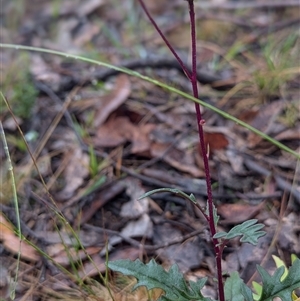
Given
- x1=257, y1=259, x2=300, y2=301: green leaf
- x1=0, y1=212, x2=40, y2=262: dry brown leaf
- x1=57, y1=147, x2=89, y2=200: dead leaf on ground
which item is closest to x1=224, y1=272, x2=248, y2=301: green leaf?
x1=257, y1=259, x2=300, y2=301: green leaf

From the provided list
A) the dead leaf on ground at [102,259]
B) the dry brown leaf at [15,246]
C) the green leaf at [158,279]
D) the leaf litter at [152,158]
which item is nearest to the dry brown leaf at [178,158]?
the leaf litter at [152,158]

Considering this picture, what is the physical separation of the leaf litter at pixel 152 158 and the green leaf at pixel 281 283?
0.32 m

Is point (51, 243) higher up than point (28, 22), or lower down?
lower down

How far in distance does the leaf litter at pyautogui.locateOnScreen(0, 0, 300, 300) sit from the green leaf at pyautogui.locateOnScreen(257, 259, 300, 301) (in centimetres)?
32

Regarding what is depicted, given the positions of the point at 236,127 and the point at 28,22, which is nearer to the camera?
the point at 236,127

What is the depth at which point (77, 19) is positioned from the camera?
10.6 feet

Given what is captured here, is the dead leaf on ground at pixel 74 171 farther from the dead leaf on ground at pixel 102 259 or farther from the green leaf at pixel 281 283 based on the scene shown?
the green leaf at pixel 281 283

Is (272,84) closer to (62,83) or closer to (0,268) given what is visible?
(62,83)

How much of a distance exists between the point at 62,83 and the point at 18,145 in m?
0.53

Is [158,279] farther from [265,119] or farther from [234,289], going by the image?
[265,119]

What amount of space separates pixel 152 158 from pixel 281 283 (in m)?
0.94

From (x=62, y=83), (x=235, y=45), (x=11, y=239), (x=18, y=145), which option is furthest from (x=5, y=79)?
(x=235, y=45)

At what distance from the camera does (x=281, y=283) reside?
1.08m

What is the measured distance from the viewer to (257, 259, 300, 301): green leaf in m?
1.07
